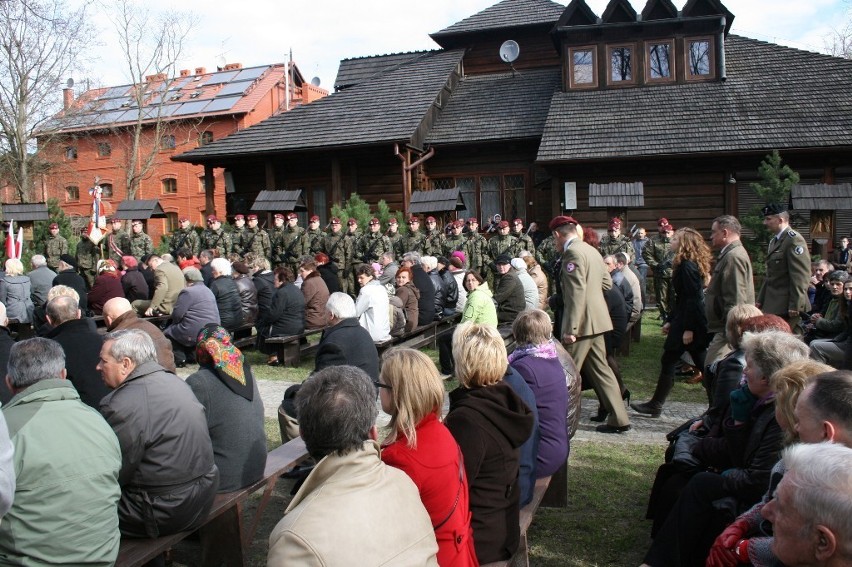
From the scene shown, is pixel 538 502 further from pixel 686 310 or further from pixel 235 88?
pixel 235 88

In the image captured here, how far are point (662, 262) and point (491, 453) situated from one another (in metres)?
11.1

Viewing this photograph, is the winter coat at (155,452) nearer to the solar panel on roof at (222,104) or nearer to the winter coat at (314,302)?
the winter coat at (314,302)

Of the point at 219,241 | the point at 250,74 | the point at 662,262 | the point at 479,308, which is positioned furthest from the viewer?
the point at 250,74

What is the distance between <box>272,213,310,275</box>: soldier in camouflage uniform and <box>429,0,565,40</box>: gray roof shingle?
35.3 ft

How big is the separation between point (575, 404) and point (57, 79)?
3469cm

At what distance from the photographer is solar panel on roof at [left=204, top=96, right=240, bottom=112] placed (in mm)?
40513

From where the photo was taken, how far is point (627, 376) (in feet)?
29.9

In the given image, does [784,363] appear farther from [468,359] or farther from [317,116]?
[317,116]

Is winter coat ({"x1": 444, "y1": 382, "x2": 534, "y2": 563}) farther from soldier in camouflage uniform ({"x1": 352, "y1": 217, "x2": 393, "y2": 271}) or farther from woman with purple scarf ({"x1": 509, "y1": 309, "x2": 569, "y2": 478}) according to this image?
soldier in camouflage uniform ({"x1": 352, "y1": 217, "x2": 393, "y2": 271})

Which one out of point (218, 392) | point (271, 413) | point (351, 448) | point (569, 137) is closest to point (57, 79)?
point (569, 137)

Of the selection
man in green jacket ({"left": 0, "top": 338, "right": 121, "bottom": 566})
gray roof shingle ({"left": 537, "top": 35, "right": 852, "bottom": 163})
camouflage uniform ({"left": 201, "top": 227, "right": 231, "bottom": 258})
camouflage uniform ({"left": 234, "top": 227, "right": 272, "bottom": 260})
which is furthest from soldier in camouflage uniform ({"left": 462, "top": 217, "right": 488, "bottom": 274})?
man in green jacket ({"left": 0, "top": 338, "right": 121, "bottom": 566})

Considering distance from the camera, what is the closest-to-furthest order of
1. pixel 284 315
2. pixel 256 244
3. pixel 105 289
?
1. pixel 284 315
2. pixel 105 289
3. pixel 256 244

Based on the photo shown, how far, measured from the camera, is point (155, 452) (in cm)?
371

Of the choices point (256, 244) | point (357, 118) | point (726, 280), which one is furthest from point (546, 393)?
point (357, 118)
